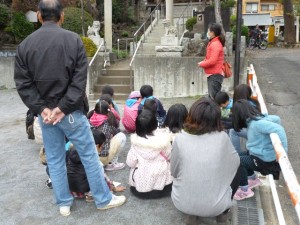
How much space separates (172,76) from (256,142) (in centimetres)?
602

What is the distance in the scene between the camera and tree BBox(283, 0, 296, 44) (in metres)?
22.3

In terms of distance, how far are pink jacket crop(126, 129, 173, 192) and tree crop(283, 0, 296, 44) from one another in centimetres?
2130

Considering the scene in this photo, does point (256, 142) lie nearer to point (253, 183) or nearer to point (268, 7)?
point (253, 183)

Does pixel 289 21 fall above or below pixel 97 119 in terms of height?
above

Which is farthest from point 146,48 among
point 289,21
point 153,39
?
point 289,21

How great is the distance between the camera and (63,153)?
329 cm

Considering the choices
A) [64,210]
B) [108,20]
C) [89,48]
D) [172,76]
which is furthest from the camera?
[108,20]

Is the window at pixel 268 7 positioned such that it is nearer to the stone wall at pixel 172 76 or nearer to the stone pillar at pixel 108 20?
the stone pillar at pixel 108 20

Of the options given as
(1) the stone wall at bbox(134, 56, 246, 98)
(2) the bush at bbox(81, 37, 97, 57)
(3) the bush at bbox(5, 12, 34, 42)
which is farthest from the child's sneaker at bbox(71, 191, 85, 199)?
(3) the bush at bbox(5, 12, 34, 42)

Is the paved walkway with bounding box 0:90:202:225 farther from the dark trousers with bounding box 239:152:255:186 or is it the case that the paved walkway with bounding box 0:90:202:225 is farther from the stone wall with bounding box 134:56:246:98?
the stone wall with bounding box 134:56:246:98

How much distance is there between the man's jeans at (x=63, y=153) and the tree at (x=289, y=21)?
21.9 metres

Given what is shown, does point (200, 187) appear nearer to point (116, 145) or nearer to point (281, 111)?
point (116, 145)

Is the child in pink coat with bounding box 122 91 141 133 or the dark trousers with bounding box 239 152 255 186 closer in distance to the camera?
the dark trousers with bounding box 239 152 255 186

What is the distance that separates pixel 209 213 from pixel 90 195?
132 cm
